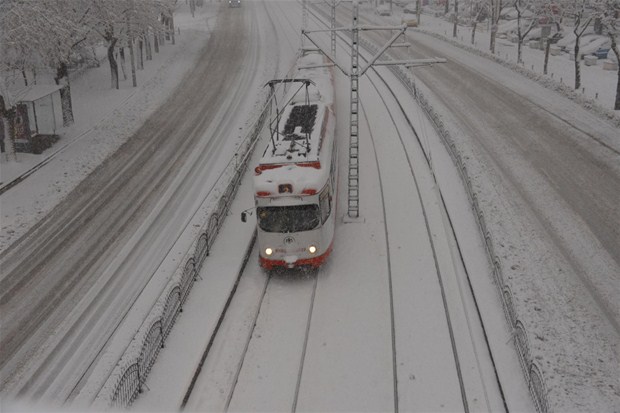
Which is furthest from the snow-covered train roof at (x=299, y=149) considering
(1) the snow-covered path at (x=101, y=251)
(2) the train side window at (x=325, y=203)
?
(1) the snow-covered path at (x=101, y=251)

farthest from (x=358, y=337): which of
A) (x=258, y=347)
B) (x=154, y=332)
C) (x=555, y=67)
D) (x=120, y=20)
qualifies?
(x=555, y=67)

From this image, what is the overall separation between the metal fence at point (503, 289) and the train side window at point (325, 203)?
5905 mm

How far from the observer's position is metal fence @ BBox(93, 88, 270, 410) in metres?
15.0

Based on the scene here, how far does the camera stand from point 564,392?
1553 cm

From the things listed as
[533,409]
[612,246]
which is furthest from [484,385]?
[612,246]

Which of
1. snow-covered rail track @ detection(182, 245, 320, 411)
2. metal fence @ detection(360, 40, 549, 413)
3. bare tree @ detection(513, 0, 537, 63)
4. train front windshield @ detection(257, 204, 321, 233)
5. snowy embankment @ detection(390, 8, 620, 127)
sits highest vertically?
bare tree @ detection(513, 0, 537, 63)

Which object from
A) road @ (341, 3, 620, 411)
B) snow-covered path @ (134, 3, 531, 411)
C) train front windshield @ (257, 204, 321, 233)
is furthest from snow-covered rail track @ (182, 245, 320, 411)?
road @ (341, 3, 620, 411)

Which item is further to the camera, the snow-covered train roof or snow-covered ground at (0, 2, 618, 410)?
snow-covered ground at (0, 2, 618, 410)

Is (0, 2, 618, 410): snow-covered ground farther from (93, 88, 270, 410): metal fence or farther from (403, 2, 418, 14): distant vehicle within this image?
(403, 2, 418, 14): distant vehicle

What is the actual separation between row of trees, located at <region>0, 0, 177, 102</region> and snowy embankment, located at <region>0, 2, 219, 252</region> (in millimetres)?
3120

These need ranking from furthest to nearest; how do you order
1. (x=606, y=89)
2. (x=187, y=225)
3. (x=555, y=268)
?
(x=606, y=89) → (x=187, y=225) → (x=555, y=268)

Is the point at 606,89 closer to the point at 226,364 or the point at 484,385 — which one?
the point at 484,385

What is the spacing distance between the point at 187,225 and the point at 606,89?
37.3 meters

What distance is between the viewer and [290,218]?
19.6 meters
